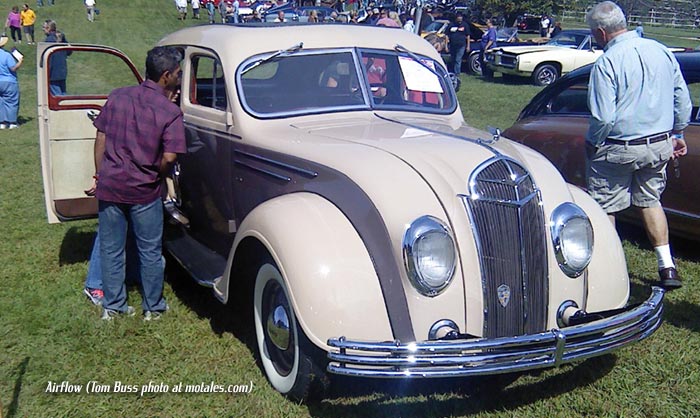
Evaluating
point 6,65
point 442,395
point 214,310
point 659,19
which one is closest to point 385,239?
point 442,395

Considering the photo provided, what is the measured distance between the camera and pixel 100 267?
186 inches

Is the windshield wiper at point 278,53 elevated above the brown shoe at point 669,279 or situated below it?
above

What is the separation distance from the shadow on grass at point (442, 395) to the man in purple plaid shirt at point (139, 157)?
1.62 metres

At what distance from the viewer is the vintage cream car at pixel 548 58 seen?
56.1 ft

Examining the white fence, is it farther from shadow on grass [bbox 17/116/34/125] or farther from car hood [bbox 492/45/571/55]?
shadow on grass [bbox 17/116/34/125]

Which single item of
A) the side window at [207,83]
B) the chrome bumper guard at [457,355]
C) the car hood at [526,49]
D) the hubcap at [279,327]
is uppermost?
the car hood at [526,49]

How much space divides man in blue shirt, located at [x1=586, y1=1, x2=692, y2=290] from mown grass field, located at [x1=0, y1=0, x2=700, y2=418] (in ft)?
2.46

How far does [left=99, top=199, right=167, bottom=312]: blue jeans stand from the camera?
4215mm

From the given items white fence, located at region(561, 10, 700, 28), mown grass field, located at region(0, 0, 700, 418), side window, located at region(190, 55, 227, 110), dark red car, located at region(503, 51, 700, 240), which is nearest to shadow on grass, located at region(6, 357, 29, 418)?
mown grass field, located at region(0, 0, 700, 418)

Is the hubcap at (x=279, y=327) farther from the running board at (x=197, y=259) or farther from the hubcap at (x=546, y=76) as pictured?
the hubcap at (x=546, y=76)

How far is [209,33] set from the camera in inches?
192

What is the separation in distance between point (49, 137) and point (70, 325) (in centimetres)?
141

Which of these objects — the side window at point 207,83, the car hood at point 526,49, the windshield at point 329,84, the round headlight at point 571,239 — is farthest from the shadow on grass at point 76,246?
the car hood at point 526,49

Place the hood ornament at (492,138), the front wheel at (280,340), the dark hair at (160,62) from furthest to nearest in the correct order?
1. the dark hair at (160,62)
2. the hood ornament at (492,138)
3. the front wheel at (280,340)
